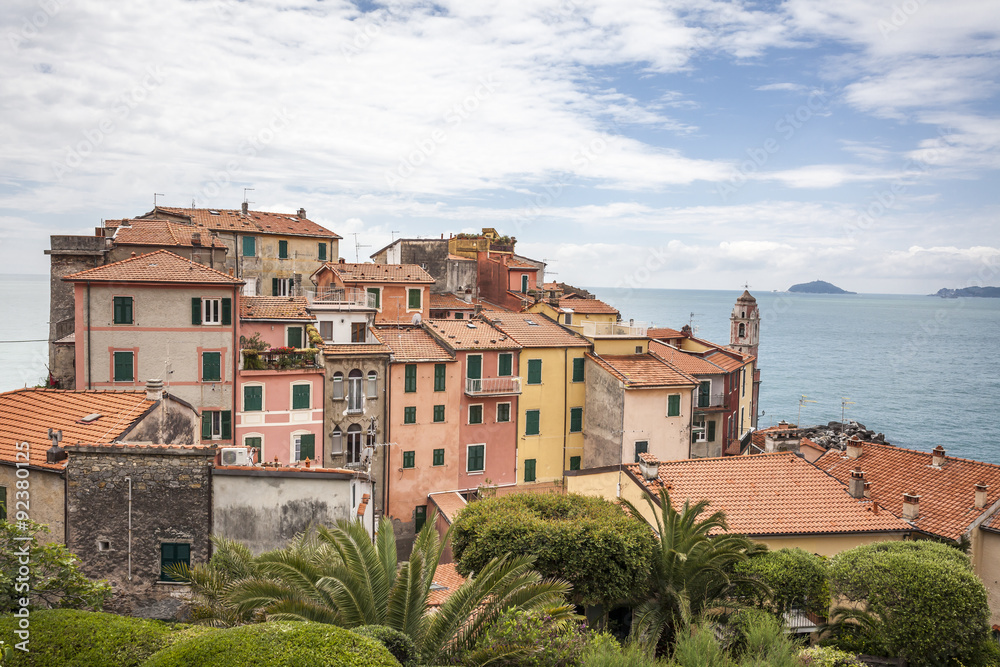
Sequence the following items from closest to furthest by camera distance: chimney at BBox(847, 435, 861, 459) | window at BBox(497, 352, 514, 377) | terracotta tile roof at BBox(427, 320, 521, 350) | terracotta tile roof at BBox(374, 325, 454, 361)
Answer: chimney at BBox(847, 435, 861, 459)
terracotta tile roof at BBox(374, 325, 454, 361)
terracotta tile roof at BBox(427, 320, 521, 350)
window at BBox(497, 352, 514, 377)

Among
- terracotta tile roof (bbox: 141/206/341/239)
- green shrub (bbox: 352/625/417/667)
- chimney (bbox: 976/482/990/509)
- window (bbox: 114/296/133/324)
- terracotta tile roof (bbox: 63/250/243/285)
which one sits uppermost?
terracotta tile roof (bbox: 141/206/341/239)

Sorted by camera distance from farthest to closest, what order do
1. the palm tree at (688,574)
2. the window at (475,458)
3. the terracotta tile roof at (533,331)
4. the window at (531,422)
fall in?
the terracotta tile roof at (533,331)
the window at (531,422)
the window at (475,458)
the palm tree at (688,574)

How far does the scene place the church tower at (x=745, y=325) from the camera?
57.7 m

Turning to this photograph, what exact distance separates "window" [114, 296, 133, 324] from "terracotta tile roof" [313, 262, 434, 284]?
541 inches

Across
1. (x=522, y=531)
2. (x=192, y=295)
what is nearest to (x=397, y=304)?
(x=192, y=295)

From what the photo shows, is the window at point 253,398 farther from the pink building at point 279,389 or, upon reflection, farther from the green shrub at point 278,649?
the green shrub at point 278,649

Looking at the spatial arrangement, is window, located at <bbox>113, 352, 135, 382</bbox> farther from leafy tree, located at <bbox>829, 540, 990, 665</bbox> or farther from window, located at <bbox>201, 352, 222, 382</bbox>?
leafy tree, located at <bbox>829, 540, 990, 665</bbox>

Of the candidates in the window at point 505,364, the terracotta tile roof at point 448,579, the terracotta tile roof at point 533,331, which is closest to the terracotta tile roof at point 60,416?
the terracotta tile roof at point 448,579

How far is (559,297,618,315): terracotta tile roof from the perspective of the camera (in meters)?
50.3

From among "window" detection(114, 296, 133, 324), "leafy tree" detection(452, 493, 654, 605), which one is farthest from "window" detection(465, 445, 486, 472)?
"leafy tree" detection(452, 493, 654, 605)

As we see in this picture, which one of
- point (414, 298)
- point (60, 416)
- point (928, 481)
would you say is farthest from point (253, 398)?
point (928, 481)

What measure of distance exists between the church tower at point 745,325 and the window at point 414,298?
28.4 metres

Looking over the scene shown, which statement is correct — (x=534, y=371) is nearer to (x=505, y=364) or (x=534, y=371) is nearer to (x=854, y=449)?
(x=505, y=364)

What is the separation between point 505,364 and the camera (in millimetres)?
36031
